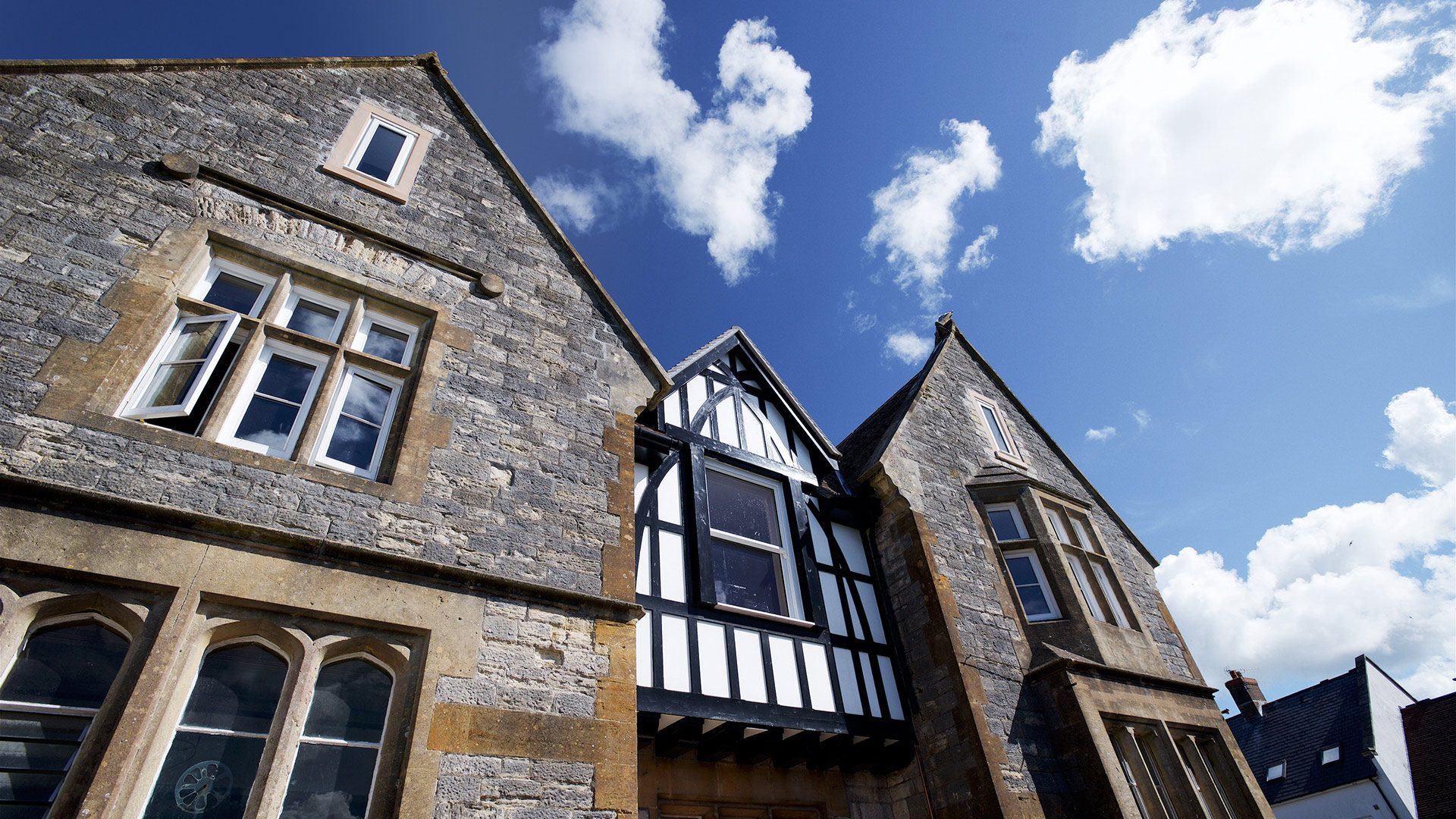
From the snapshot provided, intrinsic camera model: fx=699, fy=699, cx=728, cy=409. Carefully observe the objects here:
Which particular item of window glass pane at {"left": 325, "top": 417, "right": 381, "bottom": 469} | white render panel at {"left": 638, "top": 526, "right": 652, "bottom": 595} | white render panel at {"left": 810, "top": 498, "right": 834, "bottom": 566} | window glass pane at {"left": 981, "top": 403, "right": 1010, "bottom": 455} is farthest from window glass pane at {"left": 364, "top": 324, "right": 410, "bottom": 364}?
window glass pane at {"left": 981, "top": 403, "right": 1010, "bottom": 455}

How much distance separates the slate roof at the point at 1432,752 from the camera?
736 inches

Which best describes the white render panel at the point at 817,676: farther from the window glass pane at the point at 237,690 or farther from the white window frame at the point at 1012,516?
the window glass pane at the point at 237,690

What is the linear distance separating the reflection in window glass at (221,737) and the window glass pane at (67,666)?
375 millimetres

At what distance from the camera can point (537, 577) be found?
15.2 feet

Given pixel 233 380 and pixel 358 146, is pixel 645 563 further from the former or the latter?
pixel 358 146

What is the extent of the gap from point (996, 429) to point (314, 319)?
987cm

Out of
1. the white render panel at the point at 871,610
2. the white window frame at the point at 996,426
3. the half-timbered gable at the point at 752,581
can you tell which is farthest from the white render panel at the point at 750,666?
the white window frame at the point at 996,426

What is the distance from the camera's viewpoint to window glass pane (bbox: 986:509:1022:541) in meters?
9.63

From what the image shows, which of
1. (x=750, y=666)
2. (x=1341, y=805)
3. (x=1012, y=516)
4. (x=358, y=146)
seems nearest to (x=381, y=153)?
(x=358, y=146)

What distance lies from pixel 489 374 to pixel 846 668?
4665mm

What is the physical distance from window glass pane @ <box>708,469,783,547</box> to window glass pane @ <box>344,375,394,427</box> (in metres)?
3.57

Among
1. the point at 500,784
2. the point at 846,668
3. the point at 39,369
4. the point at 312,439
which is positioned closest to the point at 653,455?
the point at 846,668

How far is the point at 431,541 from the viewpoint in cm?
443

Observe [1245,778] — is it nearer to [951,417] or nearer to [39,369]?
[951,417]
